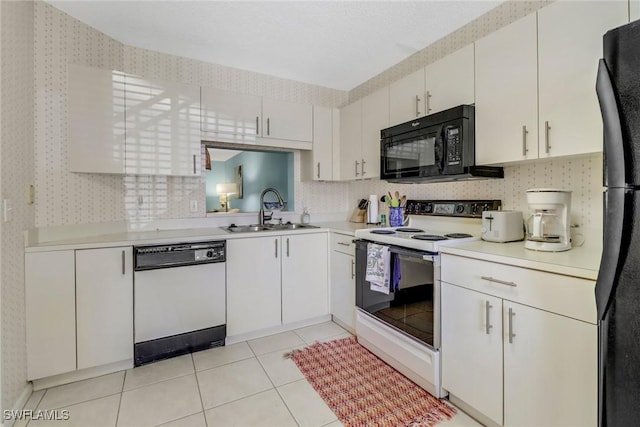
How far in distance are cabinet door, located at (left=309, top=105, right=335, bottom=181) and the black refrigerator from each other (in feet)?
8.37

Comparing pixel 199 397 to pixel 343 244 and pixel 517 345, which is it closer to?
pixel 343 244

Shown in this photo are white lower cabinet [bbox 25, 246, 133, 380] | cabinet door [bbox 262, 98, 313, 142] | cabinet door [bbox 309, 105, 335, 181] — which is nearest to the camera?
white lower cabinet [bbox 25, 246, 133, 380]

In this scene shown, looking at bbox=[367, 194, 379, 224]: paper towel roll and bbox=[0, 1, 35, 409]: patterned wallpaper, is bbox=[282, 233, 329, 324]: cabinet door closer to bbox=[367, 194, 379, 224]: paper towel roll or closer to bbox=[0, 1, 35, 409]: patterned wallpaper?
bbox=[367, 194, 379, 224]: paper towel roll

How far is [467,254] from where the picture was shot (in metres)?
1.64

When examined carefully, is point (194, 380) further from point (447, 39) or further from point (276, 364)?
point (447, 39)

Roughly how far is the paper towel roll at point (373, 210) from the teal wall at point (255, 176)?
878 mm

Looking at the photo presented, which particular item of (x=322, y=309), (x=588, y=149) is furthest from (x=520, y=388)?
(x=322, y=309)

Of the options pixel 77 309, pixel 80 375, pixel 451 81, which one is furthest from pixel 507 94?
pixel 80 375

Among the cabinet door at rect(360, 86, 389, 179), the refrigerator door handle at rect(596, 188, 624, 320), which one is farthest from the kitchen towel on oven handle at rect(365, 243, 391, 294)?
the refrigerator door handle at rect(596, 188, 624, 320)

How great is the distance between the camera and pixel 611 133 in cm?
91

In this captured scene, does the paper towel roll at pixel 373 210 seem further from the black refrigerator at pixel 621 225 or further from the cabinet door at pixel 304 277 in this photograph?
the black refrigerator at pixel 621 225

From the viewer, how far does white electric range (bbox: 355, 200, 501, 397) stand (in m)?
1.83

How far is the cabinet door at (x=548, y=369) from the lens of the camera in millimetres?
1188

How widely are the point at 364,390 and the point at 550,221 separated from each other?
4.82 ft
